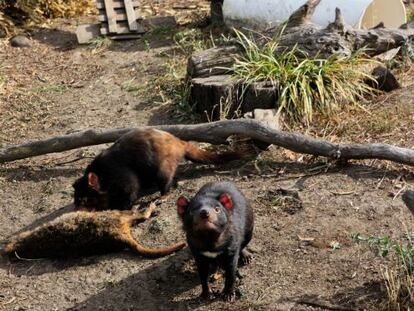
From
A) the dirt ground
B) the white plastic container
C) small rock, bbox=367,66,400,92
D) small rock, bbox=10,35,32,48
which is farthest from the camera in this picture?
small rock, bbox=10,35,32,48

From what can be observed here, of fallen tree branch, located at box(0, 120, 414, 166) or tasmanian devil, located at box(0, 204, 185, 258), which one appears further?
fallen tree branch, located at box(0, 120, 414, 166)

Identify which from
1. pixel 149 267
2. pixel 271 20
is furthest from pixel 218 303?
pixel 271 20

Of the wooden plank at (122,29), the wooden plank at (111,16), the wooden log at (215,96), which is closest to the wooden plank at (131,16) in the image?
the wooden plank at (122,29)

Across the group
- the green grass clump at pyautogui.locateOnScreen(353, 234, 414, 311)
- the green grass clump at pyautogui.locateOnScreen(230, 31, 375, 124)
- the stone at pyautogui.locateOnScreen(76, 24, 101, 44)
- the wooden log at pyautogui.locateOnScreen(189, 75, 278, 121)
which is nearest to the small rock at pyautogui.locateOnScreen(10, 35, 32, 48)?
the stone at pyautogui.locateOnScreen(76, 24, 101, 44)

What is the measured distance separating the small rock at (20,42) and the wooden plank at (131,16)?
1.26 metres

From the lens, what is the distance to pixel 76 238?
490cm

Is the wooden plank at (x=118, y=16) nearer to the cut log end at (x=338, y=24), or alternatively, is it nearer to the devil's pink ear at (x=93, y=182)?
the cut log end at (x=338, y=24)

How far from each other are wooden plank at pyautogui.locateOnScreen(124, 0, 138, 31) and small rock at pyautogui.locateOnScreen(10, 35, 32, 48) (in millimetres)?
1260

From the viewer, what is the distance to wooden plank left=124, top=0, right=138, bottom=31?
349 inches

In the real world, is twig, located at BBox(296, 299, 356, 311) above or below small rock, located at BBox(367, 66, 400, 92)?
below

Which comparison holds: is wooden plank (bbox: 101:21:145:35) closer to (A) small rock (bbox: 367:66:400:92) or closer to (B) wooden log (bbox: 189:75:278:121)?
(B) wooden log (bbox: 189:75:278:121)

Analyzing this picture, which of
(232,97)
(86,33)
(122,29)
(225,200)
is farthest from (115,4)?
(225,200)

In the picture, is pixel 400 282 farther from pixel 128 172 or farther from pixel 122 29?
pixel 122 29

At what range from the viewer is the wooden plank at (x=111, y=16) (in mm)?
8797
